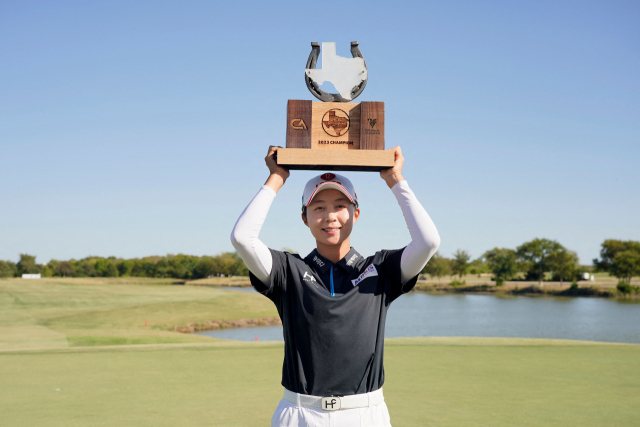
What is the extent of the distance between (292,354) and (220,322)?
31152 mm

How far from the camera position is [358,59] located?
271 cm

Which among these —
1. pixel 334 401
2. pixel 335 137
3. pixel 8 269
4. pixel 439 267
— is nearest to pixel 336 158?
pixel 335 137

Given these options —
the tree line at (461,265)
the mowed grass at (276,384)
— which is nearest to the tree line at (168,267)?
the tree line at (461,265)

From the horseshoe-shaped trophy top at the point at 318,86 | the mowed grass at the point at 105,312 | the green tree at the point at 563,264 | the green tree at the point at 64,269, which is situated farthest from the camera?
the green tree at the point at 64,269

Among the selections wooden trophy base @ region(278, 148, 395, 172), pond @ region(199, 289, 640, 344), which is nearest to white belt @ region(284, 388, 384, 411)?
wooden trophy base @ region(278, 148, 395, 172)

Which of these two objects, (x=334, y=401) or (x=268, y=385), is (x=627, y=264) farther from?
(x=334, y=401)

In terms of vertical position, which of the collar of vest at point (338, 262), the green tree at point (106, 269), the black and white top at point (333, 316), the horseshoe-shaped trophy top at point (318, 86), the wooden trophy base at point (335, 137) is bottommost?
the green tree at point (106, 269)

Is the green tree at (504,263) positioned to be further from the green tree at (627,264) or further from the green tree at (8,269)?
the green tree at (8,269)

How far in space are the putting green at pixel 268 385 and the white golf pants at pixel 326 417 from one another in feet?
7.57

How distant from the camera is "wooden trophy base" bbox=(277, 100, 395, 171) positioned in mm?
2480

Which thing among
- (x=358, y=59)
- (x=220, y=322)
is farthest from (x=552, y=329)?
(x=358, y=59)

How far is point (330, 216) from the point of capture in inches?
98.3

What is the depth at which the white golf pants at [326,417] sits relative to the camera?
2.24 m

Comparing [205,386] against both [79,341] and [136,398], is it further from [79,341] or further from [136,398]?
[79,341]
